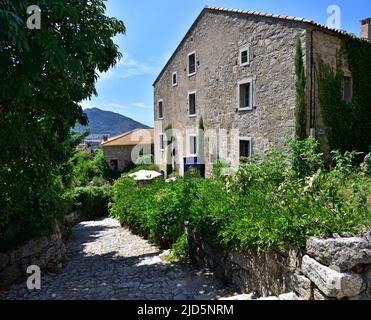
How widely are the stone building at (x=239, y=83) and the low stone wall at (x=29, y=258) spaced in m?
7.25

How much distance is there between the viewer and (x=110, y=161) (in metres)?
28.8

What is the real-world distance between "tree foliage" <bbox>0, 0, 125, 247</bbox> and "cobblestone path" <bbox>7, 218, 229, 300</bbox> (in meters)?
1.11

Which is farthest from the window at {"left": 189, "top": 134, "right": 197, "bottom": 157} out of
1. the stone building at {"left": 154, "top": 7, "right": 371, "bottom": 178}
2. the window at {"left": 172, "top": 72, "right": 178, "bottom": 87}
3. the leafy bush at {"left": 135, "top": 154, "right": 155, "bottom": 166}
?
the leafy bush at {"left": 135, "top": 154, "right": 155, "bottom": 166}

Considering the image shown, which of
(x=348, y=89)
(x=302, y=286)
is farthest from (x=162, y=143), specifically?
(x=302, y=286)

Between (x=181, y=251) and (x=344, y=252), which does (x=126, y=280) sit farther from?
(x=344, y=252)

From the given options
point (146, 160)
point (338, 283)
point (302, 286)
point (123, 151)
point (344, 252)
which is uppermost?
point (123, 151)

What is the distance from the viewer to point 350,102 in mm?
11617

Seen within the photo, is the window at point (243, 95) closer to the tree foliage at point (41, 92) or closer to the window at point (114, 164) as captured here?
the tree foliage at point (41, 92)

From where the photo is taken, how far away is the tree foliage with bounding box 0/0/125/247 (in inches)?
147

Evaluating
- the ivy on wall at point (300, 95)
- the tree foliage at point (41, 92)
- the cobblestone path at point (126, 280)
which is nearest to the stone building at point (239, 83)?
the ivy on wall at point (300, 95)

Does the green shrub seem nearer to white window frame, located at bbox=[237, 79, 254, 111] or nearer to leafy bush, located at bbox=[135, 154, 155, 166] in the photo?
white window frame, located at bbox=[237, 79, 254, 111]

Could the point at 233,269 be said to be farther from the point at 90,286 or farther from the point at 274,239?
the point at 90,286

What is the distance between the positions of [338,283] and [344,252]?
283mm
